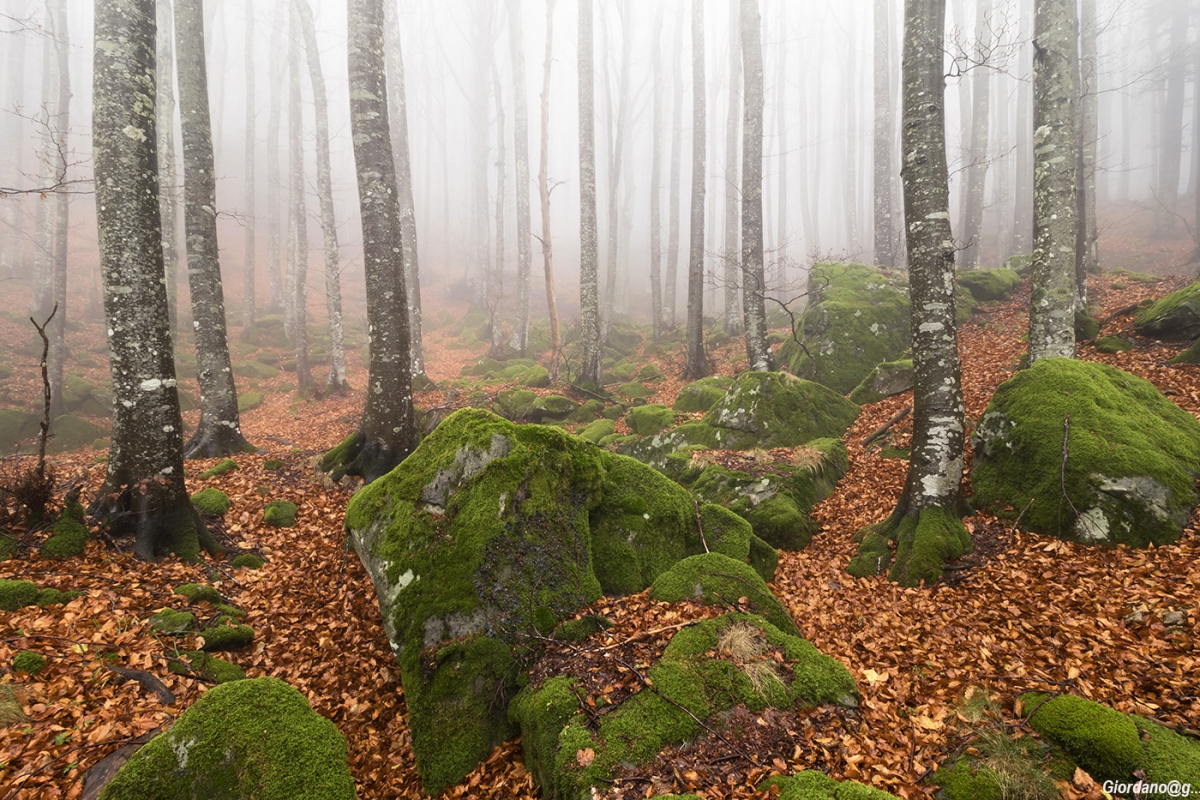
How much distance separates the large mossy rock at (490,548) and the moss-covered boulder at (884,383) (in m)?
6.01

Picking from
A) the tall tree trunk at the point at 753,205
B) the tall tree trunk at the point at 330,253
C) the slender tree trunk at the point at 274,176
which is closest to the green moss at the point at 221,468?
the tall tree trunk at the point at 330,253

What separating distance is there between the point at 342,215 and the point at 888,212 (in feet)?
155

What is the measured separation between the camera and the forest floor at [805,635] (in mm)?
3086

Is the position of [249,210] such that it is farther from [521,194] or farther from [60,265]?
[521,194]

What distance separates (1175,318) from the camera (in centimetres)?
827

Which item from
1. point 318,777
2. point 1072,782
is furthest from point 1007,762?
point 318,777

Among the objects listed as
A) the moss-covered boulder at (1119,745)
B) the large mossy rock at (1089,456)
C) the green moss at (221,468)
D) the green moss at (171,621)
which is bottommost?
the green moss at (171,621)

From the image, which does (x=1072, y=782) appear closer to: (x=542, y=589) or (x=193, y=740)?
(x=542, y=589)

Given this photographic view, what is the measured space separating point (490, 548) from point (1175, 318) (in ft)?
37.4

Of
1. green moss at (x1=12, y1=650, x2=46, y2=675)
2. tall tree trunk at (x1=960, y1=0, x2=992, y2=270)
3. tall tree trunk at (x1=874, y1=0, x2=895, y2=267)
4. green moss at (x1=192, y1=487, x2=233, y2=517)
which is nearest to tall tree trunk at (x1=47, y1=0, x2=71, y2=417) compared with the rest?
green moss at (x1=192, y1=487, x2=233, y2=517)

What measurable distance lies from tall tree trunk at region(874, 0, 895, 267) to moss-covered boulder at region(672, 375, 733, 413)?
8.23 metres

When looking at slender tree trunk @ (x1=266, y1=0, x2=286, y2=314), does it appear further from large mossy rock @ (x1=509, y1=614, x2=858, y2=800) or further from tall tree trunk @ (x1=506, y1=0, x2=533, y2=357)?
large mossy rock @ (x1=509, y1=614, x2=858, y2=800)

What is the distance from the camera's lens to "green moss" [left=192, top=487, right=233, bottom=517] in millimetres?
6836

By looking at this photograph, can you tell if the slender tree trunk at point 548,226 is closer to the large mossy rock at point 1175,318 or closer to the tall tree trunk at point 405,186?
the tall tree trunk at point 405,186
